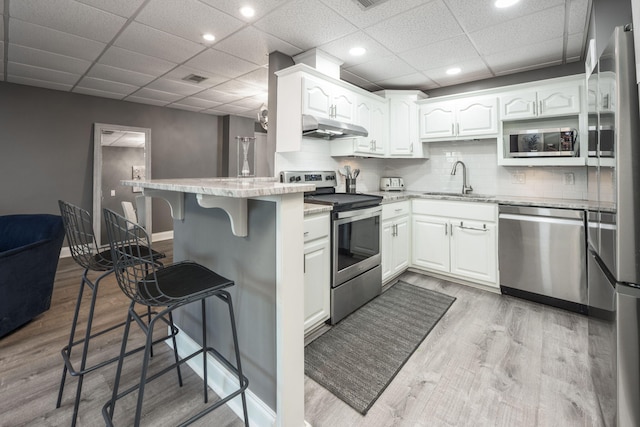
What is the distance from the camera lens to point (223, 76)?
3.68m

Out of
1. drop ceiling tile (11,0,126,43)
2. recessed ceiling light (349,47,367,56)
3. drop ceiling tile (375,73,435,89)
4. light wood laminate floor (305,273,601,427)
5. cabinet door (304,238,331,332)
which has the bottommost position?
light wood laminate floor (305,273,601,427)

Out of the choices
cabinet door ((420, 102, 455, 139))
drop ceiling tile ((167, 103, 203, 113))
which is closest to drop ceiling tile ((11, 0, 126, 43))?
drop ceiling tile ((167, 103, 203, 113))

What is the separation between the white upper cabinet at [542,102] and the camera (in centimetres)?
288

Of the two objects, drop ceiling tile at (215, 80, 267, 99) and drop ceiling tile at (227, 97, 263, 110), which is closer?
drop ceiling tile at (215, 80, 267, 99)

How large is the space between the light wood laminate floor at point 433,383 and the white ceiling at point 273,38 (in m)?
2.42

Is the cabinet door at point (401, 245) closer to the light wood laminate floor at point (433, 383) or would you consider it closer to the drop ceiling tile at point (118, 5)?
the light wood laminate floor at point (433, 383)

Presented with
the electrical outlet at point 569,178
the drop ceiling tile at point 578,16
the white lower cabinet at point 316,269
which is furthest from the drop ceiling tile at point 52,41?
the electrical outlet at point 569,178

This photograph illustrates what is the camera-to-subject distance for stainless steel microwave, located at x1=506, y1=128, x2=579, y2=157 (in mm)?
2887

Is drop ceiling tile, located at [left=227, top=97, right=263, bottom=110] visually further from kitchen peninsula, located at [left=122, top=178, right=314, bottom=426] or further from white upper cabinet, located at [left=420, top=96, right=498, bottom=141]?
kitchen peninsula, located at [left=122, top=178, right=314, bottom=426]

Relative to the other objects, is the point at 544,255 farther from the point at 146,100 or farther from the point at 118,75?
the point at 146,100

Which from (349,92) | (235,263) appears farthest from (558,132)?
(235,263)

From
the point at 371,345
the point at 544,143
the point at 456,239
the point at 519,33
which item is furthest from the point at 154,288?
the point at 544,143

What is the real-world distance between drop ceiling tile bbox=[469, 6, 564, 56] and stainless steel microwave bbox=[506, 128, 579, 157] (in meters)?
0.86

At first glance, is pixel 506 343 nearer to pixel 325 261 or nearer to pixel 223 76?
pixel 325 261
